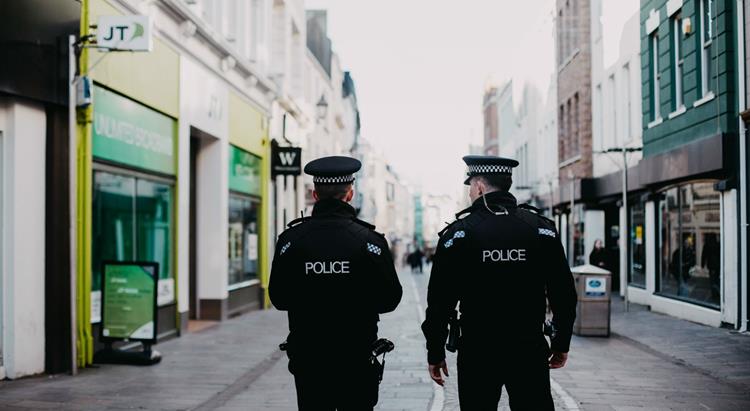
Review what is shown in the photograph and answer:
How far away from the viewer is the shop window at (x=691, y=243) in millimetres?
16219

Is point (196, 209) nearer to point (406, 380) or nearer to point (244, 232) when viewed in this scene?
point (244, 232)

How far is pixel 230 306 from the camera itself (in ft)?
62.7

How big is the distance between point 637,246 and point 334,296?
19727 millimetres

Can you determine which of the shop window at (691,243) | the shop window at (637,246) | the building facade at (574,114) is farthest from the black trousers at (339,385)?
the building facade at (574,114)

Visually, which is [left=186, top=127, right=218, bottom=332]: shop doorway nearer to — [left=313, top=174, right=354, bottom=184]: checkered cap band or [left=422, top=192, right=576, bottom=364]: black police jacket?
[left=313, top=174, right=354, bottom=184]: checkered cap band

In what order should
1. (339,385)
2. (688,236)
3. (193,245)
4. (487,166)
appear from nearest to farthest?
1. (339,385)
2. (487,166)
3. (688,236)
4. (193,245)

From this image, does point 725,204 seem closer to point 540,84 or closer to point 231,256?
point 231,256

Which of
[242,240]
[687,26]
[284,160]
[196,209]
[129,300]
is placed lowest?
[129,300]

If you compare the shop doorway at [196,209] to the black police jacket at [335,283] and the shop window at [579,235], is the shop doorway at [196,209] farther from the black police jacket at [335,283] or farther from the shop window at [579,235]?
the shop window at [579,235]

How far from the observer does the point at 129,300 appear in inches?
437

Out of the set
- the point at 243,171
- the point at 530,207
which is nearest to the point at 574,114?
the point at 243,171

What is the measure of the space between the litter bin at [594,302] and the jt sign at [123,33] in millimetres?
7792

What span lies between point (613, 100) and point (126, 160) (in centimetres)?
1672

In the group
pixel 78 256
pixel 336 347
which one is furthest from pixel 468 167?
pixel 78 256
